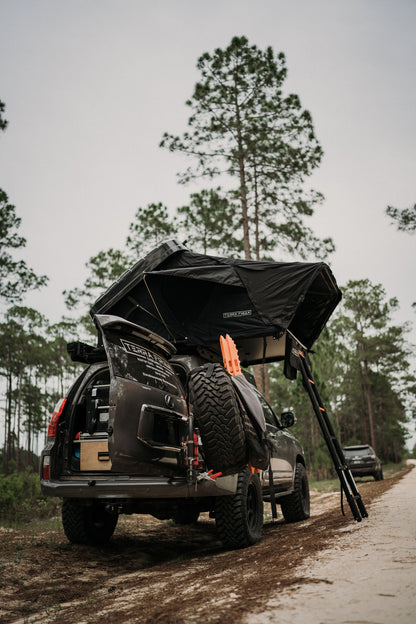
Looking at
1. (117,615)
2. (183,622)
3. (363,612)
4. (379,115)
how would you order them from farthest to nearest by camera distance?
(379,115) < (117,615) < (183,622) < (363,612)

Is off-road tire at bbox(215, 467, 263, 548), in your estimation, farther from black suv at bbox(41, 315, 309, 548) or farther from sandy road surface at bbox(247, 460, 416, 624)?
sandy road surface at bbox(247, 460, 416, 624)

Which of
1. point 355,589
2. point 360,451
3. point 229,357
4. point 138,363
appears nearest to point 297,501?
point 229,357

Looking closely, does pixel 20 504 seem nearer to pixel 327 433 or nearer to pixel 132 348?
pixel 327 433

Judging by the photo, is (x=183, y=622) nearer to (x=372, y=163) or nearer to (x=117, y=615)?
(x=117, y=615)

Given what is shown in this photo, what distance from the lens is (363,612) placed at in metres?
2.31

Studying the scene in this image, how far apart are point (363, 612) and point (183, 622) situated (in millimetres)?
884

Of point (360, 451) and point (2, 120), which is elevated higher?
point (2, 120)

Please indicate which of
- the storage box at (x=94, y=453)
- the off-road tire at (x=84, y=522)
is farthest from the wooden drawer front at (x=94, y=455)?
the off-road tire at (x=84, y=522)

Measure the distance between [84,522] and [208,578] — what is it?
248 cm

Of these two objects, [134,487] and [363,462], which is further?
[363,462]

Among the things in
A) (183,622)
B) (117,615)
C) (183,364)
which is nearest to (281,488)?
(183,364)

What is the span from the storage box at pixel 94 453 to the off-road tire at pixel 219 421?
1176 mm

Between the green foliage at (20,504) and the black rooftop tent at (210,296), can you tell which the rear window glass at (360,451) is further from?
the black rooftop tent at (210,296)

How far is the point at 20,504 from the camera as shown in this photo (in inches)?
422
